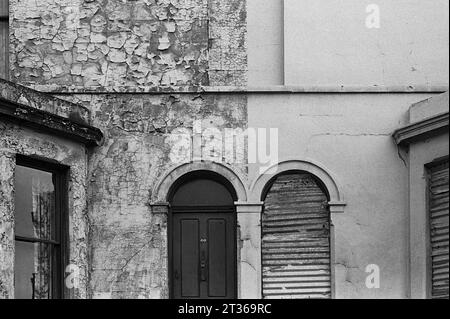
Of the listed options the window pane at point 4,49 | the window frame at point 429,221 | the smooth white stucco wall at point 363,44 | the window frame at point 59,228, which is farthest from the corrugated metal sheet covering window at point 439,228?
the window pane at point 4,49

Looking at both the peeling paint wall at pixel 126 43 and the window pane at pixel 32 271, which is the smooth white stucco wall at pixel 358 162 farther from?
the window pane at pixel 32 271

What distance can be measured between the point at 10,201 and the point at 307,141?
3422 millimetres

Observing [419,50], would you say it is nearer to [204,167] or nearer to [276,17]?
[276,17]

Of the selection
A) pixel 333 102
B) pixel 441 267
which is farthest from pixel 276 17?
pixel 441 267

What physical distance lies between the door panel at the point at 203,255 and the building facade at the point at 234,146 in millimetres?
16

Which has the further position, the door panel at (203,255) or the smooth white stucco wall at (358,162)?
the door panel at (203,255)

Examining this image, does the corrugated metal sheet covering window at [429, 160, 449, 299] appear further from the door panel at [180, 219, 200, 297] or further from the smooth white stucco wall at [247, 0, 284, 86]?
the door panel at [180, 219, 200, 297]

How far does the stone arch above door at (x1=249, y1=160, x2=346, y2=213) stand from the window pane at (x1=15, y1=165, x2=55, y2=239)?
2244 millimetres

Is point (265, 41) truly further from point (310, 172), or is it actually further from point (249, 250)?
point (249, 250)

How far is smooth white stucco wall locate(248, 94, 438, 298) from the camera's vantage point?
12.2 meters

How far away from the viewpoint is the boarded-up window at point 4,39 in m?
12.8

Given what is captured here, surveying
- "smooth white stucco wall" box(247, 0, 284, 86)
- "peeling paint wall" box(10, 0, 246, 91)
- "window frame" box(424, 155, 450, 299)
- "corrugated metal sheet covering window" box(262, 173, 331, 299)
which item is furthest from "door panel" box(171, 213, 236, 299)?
"window frame" box(424, 155, 450, 299)
